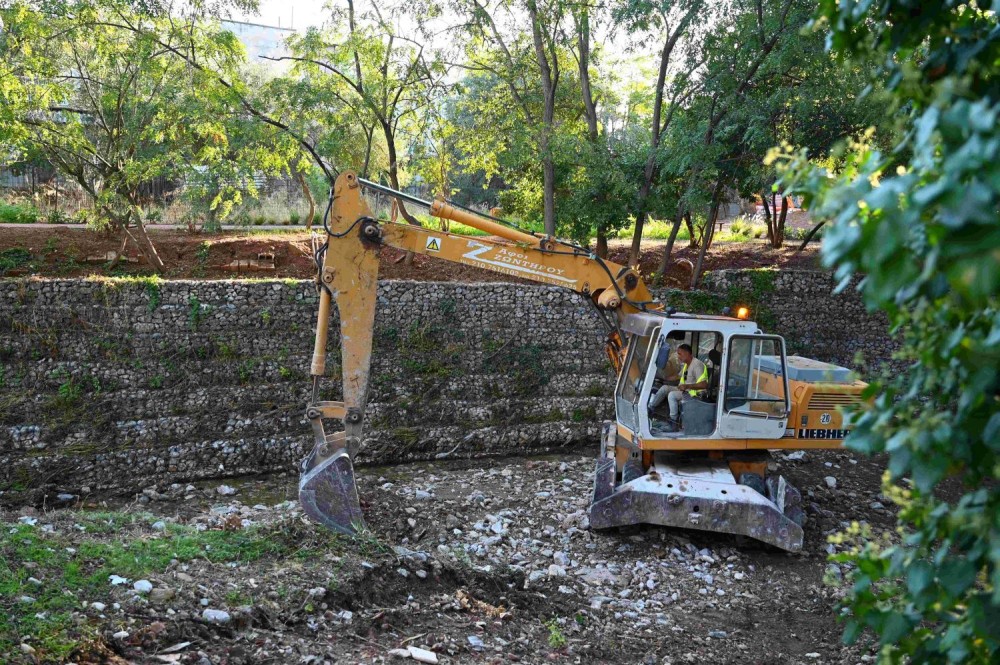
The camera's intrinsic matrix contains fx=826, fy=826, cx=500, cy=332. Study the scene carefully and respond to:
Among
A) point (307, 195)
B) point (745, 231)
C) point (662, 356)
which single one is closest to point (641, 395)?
point (662, 356)

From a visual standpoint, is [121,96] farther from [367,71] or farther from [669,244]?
A: [669,244]

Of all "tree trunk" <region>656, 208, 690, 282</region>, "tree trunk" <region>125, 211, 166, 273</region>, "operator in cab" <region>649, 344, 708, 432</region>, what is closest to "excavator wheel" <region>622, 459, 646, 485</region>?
"operator in cab" <region>649, 344, 708, 432</region>

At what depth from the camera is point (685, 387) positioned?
8367mm

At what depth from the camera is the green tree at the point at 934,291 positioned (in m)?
1.84

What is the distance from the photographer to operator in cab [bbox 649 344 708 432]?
8328 mm

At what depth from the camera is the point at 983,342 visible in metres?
2.07

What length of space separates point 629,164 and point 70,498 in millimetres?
9414

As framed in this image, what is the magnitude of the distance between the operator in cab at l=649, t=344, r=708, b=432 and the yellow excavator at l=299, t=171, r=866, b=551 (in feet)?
0.05

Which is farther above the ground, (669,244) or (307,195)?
(307,195)

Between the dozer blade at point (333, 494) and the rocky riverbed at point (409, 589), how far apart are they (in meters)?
0.18

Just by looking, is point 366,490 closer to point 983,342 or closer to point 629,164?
point 629,164

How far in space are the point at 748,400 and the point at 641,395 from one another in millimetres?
1091

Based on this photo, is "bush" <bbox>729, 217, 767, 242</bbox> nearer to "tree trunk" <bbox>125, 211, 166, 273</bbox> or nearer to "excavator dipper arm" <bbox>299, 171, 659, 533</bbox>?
"tree trunk" <bbox>125, 211, 166, 273</bbox>

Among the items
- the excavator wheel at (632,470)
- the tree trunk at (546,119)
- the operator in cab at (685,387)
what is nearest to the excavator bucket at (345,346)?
the excavator wheel at (632,470)
